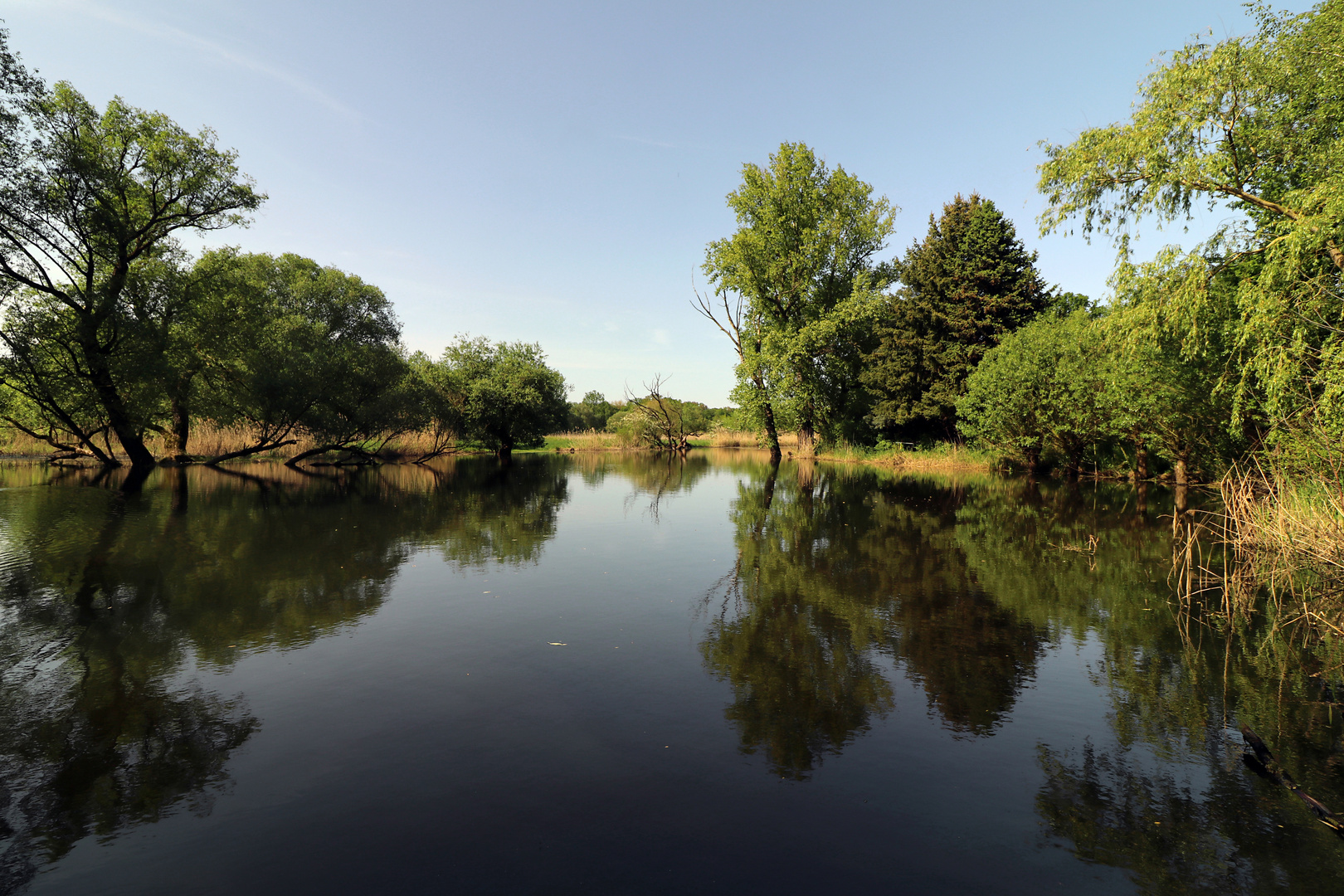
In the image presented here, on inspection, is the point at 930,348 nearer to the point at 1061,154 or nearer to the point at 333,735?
the point at 1061,154

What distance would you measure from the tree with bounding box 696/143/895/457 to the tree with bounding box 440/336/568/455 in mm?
16013

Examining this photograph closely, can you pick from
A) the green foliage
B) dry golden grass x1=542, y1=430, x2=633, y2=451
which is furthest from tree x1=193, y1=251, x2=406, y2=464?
the green foliage

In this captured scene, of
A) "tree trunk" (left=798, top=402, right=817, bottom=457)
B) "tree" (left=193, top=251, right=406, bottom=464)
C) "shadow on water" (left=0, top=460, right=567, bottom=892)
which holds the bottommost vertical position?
"shadow on water" (left=0, top=460, right=567, bottom=892)

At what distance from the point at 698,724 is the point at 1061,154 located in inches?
725

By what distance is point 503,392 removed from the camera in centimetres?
4450

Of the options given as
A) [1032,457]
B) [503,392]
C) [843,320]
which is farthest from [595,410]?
[1032,457]

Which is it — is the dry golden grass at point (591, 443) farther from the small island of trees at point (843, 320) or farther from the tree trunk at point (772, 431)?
the tree trunk at point (772, 431)

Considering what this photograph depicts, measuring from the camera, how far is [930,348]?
1399 inches

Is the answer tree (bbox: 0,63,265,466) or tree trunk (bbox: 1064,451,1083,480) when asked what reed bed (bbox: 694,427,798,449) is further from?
tree (bbox: 0,63,265,466)

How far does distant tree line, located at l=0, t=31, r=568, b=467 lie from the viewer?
22.3 metres

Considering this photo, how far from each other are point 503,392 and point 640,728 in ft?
140

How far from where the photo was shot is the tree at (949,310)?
34.0 m

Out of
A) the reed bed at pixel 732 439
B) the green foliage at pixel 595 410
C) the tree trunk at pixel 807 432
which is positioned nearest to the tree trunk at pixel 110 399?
the tree trunk at pixel 807 432

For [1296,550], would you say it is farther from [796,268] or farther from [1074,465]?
[796,268]
